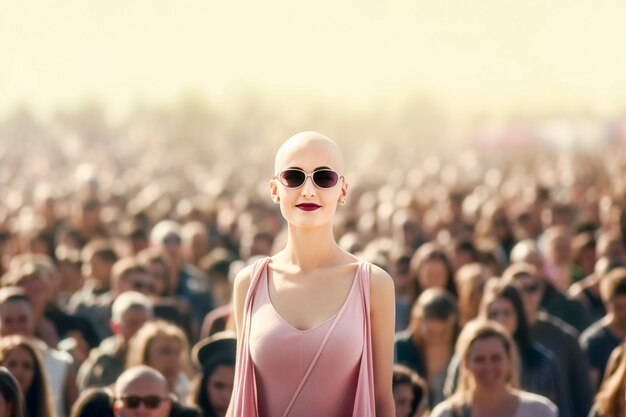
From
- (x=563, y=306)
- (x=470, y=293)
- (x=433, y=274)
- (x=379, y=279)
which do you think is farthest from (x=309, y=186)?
(x=433, y=274)

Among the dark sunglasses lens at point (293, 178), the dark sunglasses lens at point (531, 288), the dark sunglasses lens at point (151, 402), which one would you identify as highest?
the dark sunglasses lens at point (293, 178)

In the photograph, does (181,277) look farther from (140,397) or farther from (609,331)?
(140,397)

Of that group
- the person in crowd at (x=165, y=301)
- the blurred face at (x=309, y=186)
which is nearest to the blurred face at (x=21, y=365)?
the person in crowd at (x=165, y=301)

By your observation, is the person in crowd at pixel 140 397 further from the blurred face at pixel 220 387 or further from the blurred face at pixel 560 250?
the blurred face at pixel 560 250

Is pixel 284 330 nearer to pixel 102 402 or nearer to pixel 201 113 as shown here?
pixel 102 402

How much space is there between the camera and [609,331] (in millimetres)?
12938

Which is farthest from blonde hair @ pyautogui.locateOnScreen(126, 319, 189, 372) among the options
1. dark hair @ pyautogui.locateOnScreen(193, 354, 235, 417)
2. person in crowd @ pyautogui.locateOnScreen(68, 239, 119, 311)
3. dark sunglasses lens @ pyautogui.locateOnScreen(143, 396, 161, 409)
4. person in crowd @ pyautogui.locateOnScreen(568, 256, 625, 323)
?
person in crowd @ pyautogui.locateOnScreen(568, 256, 625, 323)

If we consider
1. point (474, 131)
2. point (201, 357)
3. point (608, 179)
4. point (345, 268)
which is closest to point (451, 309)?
point (201, 357)

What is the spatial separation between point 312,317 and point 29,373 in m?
4.00

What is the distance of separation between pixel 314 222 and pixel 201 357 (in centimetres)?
429

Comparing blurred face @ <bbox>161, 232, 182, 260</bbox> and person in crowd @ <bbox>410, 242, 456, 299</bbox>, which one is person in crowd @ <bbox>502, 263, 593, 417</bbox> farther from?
blurred face @ <bbox>161, 232, 182, 260</bbox>

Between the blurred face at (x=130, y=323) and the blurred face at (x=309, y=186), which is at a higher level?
the blurred face at (x=309, y=186)

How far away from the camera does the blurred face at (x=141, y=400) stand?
9805mm

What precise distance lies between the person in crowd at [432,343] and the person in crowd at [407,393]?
1.81 m
